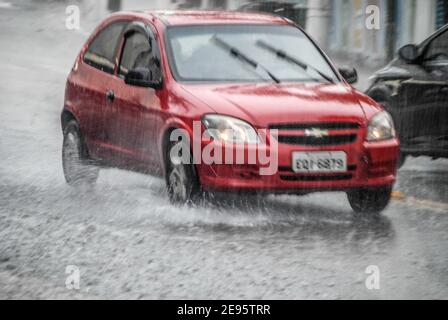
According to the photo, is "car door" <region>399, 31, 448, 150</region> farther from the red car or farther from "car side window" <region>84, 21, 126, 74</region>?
"car side window" <region>84, 21, 126, 74</region>

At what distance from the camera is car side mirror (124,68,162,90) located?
10375mm

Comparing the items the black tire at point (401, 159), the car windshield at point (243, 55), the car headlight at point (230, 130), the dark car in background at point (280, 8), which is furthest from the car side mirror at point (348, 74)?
the dark car in background at point (280, 8)

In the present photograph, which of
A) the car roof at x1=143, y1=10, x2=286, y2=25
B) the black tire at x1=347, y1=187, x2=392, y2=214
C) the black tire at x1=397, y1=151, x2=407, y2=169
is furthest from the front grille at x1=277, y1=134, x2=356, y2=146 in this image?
the black tire at x1=397, y1=151, x2=407, y2=169

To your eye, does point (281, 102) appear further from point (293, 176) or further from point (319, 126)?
point (293, 176)

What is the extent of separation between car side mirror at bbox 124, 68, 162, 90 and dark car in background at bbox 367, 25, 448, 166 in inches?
109

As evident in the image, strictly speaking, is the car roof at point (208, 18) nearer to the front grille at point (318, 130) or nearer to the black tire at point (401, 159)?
the front grille at point (318, 130)

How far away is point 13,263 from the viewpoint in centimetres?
816

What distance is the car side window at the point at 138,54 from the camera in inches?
428

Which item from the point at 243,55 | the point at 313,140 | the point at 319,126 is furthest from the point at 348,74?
the point at 313,140

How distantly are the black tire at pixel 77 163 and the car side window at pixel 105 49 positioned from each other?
613mm

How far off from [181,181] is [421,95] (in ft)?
10.7

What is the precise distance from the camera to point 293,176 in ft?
30.7
